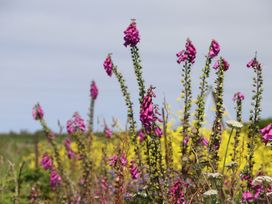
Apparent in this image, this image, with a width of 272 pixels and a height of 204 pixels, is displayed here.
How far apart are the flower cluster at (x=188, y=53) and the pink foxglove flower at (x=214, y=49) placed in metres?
0.20

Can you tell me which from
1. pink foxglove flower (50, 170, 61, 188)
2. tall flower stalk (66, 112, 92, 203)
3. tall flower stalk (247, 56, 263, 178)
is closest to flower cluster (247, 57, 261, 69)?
tall flower stalk (247, 56, 263, 178)

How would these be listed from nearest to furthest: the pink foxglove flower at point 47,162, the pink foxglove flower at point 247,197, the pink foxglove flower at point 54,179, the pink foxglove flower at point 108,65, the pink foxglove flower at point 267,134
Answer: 1. the pink foxglove flower at point 267,134
2. the pink foxglove flower at point 247,197
3. the pink foxglove flower at point 108,65
4. the pink foxglove flower at point 54,179
5. the pink foxglove flower at point 47,162

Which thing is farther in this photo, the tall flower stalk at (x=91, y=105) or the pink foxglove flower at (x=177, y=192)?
the tall flower stalk at (x=91, y=105)

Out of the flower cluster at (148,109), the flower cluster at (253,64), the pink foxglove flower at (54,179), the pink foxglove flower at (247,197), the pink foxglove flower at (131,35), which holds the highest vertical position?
the pink foxglove flower at (131,35)

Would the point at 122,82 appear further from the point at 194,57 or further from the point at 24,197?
the point at 24,197

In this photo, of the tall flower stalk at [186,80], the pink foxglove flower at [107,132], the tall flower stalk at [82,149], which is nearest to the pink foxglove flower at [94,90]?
the pink foxglove flower at [107,132]

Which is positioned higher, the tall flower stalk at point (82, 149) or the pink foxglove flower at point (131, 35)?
the pink foxglove flower at point (131, 35)

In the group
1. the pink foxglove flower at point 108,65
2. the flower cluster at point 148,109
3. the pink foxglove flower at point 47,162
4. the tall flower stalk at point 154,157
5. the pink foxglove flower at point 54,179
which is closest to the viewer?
the flower cluster at point 148,109

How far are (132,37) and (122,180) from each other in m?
1.46

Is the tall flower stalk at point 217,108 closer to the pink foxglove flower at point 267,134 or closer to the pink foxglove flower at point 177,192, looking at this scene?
the pink foxglove flower at point 177,192

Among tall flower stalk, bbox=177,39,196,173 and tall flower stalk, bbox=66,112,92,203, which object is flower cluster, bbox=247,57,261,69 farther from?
tall flower stalk, bbox=66,112,92,203

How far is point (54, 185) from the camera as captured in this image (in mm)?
9250

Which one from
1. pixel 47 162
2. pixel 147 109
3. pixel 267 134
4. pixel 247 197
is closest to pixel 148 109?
pixel 147 109

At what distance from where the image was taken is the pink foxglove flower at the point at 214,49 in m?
5.76
